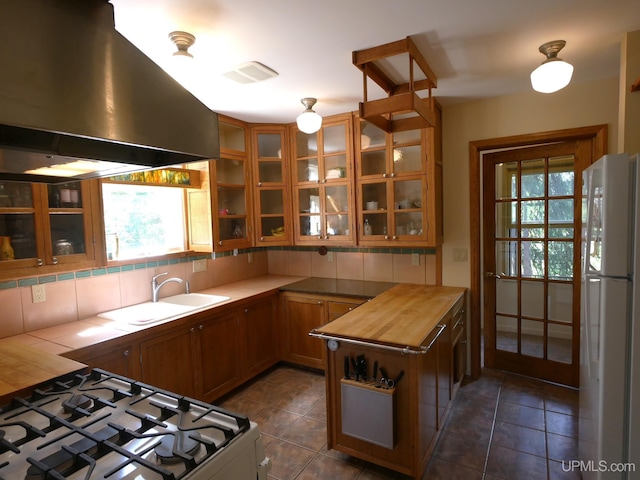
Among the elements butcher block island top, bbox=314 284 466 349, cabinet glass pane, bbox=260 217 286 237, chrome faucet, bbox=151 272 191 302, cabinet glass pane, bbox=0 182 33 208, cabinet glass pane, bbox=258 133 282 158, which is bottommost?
butcher block island top, bbox=314 284 466 349

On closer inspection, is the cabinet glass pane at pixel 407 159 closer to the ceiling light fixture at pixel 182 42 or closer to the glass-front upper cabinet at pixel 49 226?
the ceiling light fixture at pixel 182 42

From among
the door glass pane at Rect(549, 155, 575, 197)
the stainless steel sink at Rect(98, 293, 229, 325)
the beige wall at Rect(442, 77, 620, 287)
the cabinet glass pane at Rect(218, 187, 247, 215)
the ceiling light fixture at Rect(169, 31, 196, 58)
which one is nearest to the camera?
the ceiling light fixture at Rect(169, 31, 196, 58)

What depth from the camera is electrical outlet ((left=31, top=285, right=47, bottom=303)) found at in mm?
2170

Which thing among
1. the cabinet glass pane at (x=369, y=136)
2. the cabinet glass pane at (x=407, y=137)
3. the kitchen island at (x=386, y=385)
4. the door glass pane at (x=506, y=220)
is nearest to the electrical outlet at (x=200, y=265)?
the kitchen island at (x=386, y=385)

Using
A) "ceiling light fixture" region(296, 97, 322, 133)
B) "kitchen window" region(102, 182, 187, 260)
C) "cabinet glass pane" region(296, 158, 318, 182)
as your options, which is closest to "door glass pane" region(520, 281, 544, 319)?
"cabinet glass pane" region(296, 158, 318, 182)

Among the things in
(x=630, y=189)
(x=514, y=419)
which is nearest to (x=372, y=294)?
(x=514, y=419)

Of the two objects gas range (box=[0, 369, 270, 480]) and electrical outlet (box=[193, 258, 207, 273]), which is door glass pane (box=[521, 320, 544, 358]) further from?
electrical outlet (box=[193, 258, 207, 273])

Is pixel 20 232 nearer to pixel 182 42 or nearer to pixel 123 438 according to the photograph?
pixel 182 42

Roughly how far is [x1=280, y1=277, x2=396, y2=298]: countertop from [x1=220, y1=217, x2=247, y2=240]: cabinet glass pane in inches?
26.3

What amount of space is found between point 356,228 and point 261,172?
1114mm

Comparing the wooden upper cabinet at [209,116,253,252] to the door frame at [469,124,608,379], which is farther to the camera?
the wooden upper cabinet at [209,116,253,252]

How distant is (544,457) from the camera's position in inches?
83.3

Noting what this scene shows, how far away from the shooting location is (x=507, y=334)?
319 centimetres

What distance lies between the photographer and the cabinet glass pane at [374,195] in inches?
120
